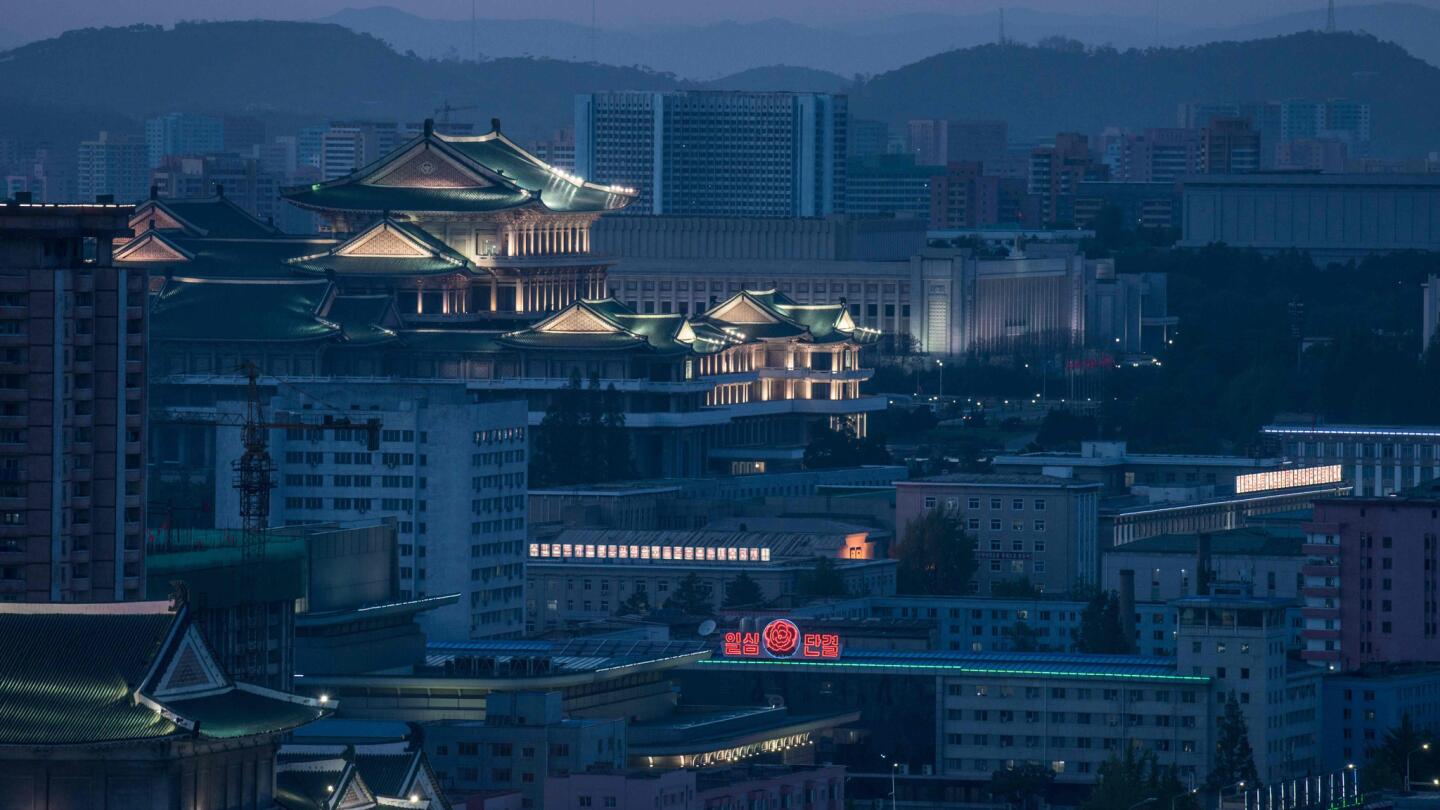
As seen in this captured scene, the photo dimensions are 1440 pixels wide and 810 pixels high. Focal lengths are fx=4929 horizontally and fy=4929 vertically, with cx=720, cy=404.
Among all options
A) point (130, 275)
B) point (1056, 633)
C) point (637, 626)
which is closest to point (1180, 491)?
point (1056, 633)

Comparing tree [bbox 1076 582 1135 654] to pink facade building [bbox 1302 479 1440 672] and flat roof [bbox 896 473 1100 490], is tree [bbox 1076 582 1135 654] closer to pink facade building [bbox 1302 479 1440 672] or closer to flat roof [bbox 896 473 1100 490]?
pink facade building [bbox 1302 479 1440 672]

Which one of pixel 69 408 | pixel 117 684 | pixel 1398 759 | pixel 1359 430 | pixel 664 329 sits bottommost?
pixel 1398 759

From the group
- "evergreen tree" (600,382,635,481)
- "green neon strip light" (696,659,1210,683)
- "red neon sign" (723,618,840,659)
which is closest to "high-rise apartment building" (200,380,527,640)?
"red neon sign" (723,618,840,659)

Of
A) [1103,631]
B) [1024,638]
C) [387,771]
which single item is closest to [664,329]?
[1024,638]

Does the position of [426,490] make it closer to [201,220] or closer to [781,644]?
[781,644]

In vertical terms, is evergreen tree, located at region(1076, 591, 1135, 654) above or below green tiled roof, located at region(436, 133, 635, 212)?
below

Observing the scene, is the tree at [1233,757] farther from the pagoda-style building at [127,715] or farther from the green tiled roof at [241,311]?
the green tiled roof at [241,311]

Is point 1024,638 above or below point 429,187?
below
